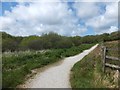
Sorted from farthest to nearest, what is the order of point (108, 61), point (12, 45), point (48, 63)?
point (12, 45) < point (48, 63) < point (108, 61)

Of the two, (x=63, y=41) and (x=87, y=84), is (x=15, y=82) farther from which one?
(x=63, y=41)

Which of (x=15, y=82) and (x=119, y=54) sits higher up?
(x=119, y=54)

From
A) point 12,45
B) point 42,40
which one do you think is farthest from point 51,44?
point 12,45

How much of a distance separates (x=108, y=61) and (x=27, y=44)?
45.9m

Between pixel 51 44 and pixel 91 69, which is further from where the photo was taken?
pixel 51 44

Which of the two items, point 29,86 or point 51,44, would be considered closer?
point 29,86

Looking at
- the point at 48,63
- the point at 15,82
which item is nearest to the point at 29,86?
the point at 15,82

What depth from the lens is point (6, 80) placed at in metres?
14.4

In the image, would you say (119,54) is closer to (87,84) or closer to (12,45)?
(87,84)

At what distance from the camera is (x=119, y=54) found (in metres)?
16.3

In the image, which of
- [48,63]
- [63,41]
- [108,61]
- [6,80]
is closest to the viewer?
[6,80]

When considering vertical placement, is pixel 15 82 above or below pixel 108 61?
below

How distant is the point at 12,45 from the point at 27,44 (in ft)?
12.4

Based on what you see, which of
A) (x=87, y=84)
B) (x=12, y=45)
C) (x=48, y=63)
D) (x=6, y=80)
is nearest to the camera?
(x=87, y=84)
